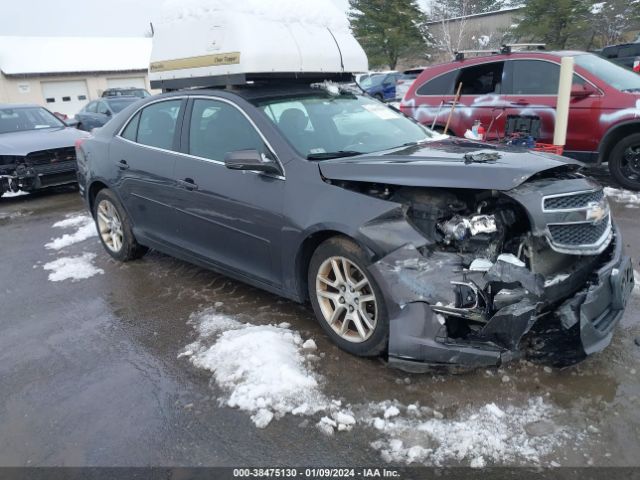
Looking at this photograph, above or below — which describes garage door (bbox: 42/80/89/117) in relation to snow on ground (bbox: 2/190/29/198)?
above

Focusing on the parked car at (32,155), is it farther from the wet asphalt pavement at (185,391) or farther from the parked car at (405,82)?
the parked car at (405,82)

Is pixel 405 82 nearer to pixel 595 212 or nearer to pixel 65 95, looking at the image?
pixel 595 212

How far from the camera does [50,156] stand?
9.00 m

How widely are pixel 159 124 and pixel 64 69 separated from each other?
3616 cm

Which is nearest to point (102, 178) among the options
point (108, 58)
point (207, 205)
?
point (207, 205)

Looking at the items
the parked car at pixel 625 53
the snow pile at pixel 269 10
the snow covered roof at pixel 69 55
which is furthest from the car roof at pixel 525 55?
the snow covered roof at pixel 69 55

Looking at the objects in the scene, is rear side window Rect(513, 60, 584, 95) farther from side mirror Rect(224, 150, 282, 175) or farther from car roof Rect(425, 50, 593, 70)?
side mirror Rect(224, 150, 282, 175)

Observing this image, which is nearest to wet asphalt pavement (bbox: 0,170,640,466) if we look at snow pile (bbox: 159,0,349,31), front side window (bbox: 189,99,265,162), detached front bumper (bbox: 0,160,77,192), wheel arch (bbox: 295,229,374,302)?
Answer: wheel arch (bbox: 295,229,374,302)

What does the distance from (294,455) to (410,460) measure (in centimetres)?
56

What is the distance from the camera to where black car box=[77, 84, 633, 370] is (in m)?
2.87

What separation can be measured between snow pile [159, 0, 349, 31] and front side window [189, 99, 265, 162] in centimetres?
74

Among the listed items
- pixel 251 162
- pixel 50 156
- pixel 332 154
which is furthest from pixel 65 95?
pixel 332 154

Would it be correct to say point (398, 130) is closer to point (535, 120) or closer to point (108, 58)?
point (535, 120)

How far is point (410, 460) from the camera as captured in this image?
2486 millimetres
